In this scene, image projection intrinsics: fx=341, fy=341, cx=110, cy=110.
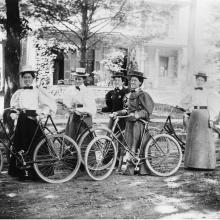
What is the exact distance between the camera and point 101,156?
5.43m

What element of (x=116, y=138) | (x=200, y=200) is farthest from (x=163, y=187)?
(x=116, y=138)

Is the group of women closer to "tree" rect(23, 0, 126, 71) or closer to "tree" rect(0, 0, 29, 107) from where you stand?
"tree" rect(0, 0, 29, 107)

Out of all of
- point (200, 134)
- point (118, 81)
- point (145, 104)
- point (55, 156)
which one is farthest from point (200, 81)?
point (55, 156)

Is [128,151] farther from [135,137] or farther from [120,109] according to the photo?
[120,109]

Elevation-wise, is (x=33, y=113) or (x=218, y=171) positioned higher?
(x=33, y=113)

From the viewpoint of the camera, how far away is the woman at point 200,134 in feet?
20.3

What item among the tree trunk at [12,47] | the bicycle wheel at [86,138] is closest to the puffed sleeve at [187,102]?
the bicycle wheel at [86,138]

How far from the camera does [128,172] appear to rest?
5688 millimetres

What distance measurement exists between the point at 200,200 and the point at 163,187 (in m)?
0.72

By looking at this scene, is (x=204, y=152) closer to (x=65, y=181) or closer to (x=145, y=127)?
(x=145, y=127)

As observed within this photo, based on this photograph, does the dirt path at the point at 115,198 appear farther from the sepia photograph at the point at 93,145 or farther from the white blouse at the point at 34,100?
the white blouse at the point at 34,100

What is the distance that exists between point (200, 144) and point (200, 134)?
18 centimetres

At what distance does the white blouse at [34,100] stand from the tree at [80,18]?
12.0ft

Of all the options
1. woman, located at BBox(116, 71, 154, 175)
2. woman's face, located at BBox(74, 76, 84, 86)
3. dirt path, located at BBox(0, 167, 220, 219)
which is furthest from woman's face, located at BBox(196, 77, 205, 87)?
woman's face, located at BBox(74, 76, 84, 86)
